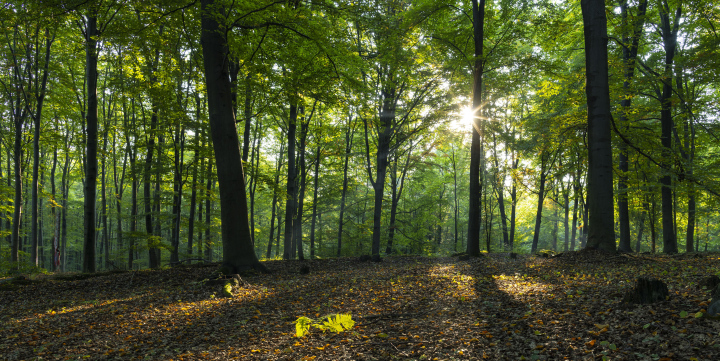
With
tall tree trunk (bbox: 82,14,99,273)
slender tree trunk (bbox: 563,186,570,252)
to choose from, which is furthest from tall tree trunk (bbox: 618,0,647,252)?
tall tree trunk (bbox: 82,14,99,273)

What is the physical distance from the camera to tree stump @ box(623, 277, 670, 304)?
3.57 metres

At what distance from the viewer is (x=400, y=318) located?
4617mm

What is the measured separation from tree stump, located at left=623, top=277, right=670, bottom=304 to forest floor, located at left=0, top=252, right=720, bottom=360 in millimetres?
86

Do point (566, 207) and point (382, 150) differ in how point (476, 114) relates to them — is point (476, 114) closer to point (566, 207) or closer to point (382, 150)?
point (382, 150)

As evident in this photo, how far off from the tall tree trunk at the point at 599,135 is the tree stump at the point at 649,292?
4.12 meters

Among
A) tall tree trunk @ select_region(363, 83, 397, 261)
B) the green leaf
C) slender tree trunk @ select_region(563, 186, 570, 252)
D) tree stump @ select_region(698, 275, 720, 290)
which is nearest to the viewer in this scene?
the green leaf

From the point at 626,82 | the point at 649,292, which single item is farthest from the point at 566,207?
the point at 649,292

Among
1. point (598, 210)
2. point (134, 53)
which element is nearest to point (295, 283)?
point (598, 210)

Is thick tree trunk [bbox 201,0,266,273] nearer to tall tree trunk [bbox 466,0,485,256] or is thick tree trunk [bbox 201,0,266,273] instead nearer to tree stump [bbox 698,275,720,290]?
tall tree trunk [bbox 466,0,485,256]

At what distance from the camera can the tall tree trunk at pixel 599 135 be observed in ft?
23.7

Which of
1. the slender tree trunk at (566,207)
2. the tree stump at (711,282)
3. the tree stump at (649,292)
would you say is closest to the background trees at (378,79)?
the slender tree trunk at (566,207)

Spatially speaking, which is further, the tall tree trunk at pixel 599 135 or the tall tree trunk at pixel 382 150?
the tall tree trunk at pixel 382 150

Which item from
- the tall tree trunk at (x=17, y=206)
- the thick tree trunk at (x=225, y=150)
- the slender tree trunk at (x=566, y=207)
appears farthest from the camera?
the slender tree trunk at (x=566, y=207)

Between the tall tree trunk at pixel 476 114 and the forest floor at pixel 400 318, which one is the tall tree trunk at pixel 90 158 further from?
the tall tree trunk at pixel 476 114
